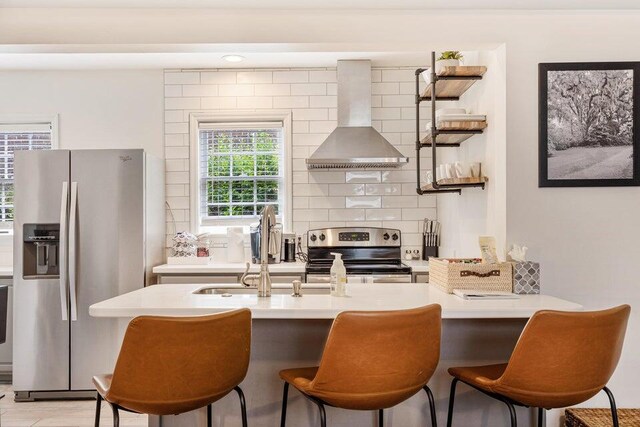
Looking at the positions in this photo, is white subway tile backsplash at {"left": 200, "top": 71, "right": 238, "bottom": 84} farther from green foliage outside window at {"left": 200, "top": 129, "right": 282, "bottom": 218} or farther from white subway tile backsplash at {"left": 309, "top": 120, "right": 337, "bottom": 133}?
white subway tile backsplash at {"left": 309, "top": 120, "right": 337, "bottom": 133}

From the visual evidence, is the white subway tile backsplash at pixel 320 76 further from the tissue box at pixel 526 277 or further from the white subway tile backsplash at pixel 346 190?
the tissue box at pixel 526 277

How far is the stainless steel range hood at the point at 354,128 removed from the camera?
443cm

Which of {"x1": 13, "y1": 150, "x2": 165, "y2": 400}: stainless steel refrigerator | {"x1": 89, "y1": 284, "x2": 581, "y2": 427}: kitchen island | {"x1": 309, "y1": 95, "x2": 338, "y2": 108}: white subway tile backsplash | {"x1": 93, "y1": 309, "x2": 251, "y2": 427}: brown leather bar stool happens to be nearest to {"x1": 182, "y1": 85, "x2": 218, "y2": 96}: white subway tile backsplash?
{"x1": 309, "y1": 95, "x2": 338, "y2": 108}: white subway tile backsplash

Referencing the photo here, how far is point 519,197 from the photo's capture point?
9.91ft

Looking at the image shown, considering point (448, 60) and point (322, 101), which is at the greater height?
point (322, 101)

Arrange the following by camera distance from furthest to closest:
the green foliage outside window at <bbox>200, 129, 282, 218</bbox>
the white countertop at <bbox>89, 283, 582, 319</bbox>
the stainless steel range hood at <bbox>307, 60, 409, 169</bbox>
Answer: the green foliage outside window at <bbox>200, 129, 282, 218</bbox>
the stainless steel range hood at <bbox>307, 60, 409, 169</bbox>
the white countertop at <bbox>89, 283, 582, 319</bbox>

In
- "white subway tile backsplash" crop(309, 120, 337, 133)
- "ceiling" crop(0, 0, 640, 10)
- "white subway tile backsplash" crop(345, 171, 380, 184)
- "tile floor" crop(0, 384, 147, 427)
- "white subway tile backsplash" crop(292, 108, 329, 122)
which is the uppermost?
"ceiling" crop(0, 0, 640, 10)

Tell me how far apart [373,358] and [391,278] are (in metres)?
2.22

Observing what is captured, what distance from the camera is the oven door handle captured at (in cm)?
413

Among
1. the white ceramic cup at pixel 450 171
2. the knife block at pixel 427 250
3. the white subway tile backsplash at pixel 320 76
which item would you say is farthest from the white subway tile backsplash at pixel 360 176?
the white ceramic cup at pixel 450 171

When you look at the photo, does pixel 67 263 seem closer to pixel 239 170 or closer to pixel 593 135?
pixel 239 170

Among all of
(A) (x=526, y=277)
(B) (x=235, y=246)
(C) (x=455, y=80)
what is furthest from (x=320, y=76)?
(A) (x=526, y=277)

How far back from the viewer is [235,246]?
15.5 ft

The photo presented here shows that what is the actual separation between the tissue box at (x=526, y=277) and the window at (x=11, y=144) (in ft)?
13.6
